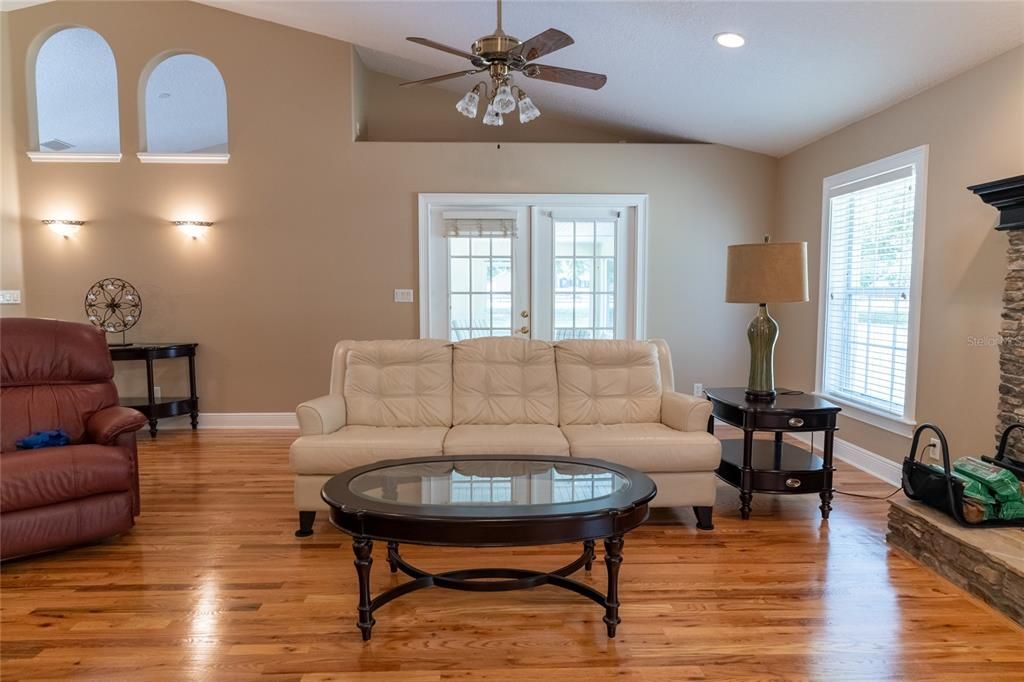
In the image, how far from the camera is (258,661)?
6.46 feet

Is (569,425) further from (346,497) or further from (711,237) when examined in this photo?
(711,237)

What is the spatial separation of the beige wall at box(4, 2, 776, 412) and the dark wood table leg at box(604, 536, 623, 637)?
366 centimetres

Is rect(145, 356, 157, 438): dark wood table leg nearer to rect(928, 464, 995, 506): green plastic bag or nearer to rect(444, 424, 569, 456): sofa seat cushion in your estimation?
rect(444, 424, 569, 456): sofa seat cushion

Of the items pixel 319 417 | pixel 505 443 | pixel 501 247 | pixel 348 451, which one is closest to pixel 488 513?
pixel 505 443

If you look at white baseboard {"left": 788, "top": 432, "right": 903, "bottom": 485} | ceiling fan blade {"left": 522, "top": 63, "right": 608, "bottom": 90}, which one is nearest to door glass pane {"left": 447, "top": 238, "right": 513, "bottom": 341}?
ceiling fan blade {"left": 522, "top": 63, "right": 608, "bottom": 90}

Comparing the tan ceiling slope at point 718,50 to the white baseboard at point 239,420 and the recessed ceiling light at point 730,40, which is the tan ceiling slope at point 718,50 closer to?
the recessed ceiling light at point 730,40

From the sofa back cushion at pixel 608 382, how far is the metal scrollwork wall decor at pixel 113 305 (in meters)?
4.10

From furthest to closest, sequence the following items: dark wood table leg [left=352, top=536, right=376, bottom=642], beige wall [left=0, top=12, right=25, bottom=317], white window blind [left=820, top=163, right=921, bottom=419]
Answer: beige wall [left=0, top=12, right=25, bottom=317]
white window blind [left=820, top=163, right=921, bottom=419]
dark wood table leg [left=352, top=536, right=376, bottom=642]

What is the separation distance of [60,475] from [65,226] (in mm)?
3579

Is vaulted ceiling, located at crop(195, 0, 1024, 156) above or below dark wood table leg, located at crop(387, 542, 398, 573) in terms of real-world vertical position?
above

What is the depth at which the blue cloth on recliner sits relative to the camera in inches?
114

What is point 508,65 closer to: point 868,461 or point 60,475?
point 60,475

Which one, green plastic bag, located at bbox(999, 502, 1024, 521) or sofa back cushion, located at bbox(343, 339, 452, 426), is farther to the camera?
sofa back cushion, located at bbox(343, 339, 452, 426)

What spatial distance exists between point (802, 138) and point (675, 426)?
9.80 ft
